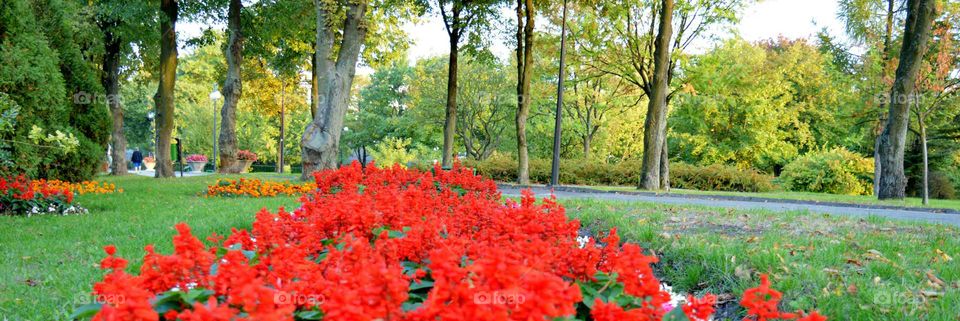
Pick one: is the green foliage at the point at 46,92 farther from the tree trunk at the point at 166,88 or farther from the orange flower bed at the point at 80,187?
the tree trunk at the point at 166,88

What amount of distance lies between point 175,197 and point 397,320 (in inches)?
449

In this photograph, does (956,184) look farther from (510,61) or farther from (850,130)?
(510,61)

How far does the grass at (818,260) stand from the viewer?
3316 mm

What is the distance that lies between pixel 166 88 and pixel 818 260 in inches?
712

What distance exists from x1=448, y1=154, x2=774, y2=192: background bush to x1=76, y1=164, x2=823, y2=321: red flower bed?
64.8 feet

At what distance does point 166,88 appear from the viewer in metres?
18.1

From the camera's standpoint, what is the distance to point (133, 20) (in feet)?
61.1

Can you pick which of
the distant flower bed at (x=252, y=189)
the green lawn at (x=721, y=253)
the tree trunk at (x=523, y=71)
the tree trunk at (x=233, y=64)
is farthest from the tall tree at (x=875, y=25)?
the tree trunk at (x=233, y=64)

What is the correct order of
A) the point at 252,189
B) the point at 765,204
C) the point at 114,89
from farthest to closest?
the point at 114,89
the point at 765,204
the point at 252,189

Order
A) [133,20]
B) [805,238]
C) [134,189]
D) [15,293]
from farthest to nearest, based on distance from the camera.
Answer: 1. [133,20]
2. [134,189]
3. [805,238]
4. [15,293]

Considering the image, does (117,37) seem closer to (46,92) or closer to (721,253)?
(46,92)

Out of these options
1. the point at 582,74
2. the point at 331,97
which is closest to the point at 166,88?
the point at 331,97

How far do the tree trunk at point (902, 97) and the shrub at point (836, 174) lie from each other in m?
9.68

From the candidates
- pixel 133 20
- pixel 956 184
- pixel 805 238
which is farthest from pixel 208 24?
pixel 956 184
